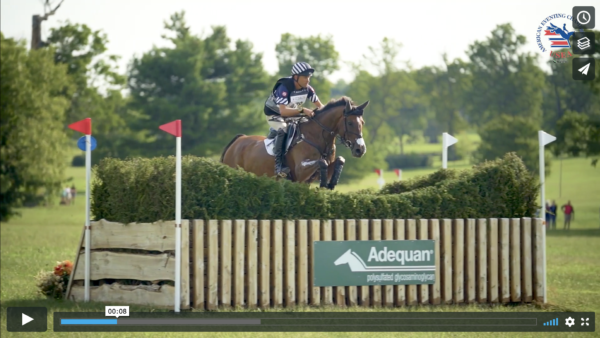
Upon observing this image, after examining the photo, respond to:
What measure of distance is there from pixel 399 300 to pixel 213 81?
5220cm

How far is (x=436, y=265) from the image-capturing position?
28.3 ft

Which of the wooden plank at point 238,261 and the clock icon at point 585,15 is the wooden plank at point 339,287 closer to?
the wooden plank at point 238,261

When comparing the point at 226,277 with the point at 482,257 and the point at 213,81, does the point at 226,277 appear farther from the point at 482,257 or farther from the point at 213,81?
the point at 213,81

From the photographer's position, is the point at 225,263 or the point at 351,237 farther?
the point at 351,237

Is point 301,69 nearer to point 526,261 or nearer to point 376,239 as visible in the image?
point 376,239

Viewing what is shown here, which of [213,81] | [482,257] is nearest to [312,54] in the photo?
[213,81]

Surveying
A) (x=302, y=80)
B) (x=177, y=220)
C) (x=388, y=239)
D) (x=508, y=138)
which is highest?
(x=508, y=138)

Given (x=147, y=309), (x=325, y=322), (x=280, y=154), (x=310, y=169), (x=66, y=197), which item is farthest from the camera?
(x=66, y=197)

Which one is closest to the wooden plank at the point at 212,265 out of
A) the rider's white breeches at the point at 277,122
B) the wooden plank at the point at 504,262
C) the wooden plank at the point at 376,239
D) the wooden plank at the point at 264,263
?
the wooden plank at the point at 264,263

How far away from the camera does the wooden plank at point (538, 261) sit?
8961 millimetres

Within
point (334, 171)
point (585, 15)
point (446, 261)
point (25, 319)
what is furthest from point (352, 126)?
point (585, 15)

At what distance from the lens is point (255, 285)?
8250 millimetres

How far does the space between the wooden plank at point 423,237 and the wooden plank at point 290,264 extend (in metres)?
1.47

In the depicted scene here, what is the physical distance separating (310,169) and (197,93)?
149 ft
